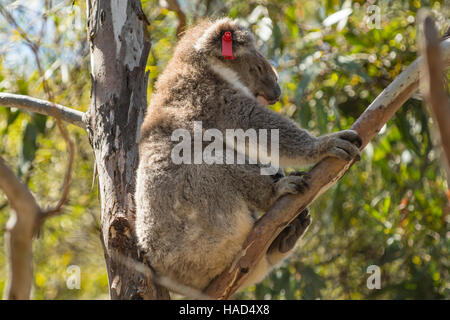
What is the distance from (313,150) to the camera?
2.71 m

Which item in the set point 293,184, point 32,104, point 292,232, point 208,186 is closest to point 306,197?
point 293,184

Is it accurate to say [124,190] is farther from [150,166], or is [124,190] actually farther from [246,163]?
[246,163]

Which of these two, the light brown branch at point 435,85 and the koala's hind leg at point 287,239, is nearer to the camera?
the light brown branch at point 435,85

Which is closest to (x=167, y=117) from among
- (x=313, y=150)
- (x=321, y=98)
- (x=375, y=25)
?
(x=313, y=150)

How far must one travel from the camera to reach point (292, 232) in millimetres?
2895

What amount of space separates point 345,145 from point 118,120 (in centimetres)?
120

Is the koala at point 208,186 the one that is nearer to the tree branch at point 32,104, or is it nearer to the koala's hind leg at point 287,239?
the koala's hind leg at point 287,239

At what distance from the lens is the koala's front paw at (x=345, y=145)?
2572 mm

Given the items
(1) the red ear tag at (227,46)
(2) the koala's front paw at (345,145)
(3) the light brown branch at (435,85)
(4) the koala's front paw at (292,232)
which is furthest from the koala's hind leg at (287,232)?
(3) the light brown branch at (435,85)

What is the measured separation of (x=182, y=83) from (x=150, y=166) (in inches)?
25.5

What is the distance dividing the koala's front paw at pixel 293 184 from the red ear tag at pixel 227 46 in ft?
3.17

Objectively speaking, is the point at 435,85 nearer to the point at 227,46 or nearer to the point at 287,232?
the point at 287,232

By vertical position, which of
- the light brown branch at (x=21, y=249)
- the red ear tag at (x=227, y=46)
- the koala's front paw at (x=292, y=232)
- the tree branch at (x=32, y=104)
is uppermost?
the red ear tag at (x=227, y=46)

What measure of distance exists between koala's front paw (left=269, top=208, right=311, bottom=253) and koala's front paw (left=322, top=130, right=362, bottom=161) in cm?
48
